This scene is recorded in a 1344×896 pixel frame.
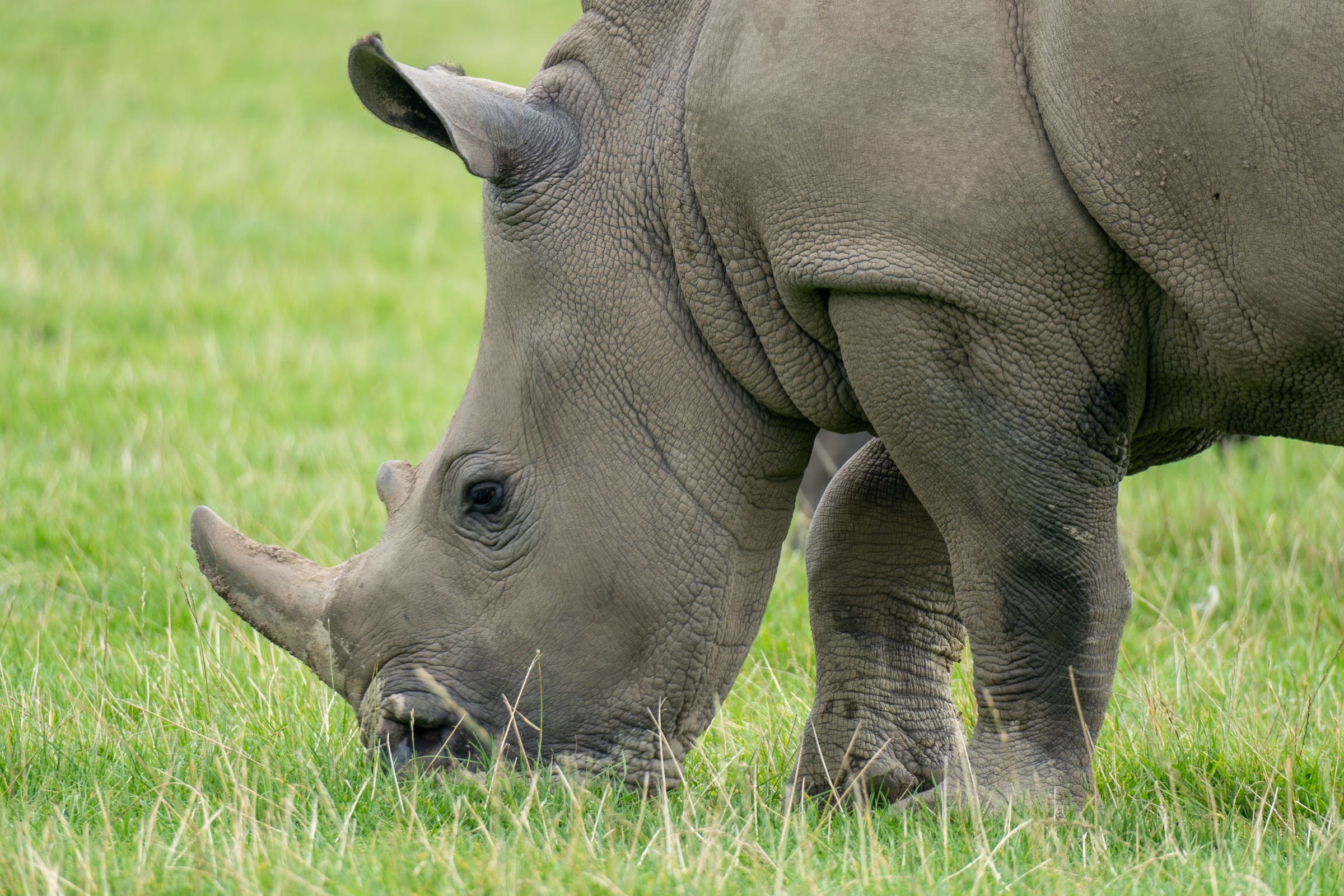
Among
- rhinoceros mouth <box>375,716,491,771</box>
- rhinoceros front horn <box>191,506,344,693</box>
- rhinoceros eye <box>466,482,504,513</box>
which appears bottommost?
rhinoceros mouth <box>375,716,491,771</box>

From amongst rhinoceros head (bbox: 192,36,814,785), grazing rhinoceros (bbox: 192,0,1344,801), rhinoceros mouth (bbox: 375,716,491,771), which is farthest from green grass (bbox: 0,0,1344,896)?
grazing rhinoceros (bbox: 192,0,1344,801)

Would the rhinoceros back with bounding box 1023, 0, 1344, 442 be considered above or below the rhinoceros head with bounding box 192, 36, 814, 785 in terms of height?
above

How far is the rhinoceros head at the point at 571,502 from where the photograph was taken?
357 centimetres

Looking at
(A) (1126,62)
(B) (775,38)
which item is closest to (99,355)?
(B) (775,38)

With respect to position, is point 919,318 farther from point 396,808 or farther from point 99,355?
point 99,355

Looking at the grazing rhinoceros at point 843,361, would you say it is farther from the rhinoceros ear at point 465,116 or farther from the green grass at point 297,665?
the green grass at point 297,665

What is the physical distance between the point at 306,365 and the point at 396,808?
5.80 m

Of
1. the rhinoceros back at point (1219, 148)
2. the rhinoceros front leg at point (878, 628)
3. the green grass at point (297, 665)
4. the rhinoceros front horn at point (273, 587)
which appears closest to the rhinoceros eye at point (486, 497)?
the rhinoceros front horn at point (273, 587)

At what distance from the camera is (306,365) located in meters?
8.94

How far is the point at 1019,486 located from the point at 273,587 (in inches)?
71.6

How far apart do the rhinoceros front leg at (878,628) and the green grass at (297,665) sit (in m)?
0.28

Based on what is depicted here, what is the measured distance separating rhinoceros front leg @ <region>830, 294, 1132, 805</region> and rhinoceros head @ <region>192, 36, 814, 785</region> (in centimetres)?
46

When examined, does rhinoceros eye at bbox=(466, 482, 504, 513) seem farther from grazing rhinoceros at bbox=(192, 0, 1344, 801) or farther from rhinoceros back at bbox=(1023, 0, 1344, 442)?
rhinoceros back at bbox=(1023, 0, 1344, 442)

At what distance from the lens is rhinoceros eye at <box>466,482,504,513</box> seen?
370cm
